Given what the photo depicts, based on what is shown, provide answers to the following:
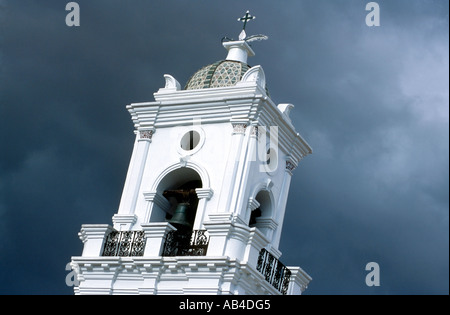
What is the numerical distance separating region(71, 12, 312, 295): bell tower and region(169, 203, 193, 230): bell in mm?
30

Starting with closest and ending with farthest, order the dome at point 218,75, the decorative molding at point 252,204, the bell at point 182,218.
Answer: the decorative molding at point 252,204, the bell at point 182,218, the dome at point 218,75

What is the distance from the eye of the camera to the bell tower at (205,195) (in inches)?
1049

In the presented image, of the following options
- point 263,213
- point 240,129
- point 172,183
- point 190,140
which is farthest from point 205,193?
point 263,213

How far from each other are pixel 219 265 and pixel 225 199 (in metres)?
2.33

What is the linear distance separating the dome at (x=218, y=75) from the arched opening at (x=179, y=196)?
8.45 feet

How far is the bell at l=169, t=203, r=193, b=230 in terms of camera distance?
28344 mm

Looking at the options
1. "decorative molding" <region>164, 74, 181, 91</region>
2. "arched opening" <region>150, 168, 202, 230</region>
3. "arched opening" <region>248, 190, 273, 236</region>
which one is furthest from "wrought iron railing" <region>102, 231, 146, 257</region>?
"decorative molding" <region>164, 74, 181, 91</region>

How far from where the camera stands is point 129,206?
95.6 feet

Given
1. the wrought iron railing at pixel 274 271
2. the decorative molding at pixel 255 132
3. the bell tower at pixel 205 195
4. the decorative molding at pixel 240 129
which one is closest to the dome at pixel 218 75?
the bell tower at pixel 205 195

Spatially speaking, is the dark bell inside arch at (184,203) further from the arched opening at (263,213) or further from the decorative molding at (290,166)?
the decorative molding at (290,166)

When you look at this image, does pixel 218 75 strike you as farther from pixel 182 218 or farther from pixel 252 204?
pixel 182 218

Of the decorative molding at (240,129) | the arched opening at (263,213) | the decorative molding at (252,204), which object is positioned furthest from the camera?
the arched opening at (263,213)
